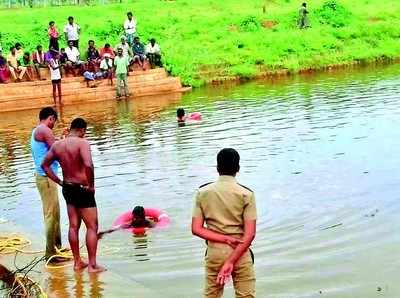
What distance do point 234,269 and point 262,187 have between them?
23.2 feet

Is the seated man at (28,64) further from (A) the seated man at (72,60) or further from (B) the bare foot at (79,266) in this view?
(B) the bare foot at (79,266)

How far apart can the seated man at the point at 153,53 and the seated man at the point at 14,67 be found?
603 centimetres

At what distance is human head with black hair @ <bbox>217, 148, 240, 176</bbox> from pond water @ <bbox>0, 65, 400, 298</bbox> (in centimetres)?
238

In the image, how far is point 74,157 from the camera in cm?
802

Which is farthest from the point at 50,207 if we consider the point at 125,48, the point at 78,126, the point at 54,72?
the point at 125,48

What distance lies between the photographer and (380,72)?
3334 cm

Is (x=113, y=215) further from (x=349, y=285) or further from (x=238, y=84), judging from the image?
(x=238, y=84)

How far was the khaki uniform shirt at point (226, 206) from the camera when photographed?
5707 millimetres

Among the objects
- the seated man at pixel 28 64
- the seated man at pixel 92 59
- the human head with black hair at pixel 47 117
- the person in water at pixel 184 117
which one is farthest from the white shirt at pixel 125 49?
the human head with black hair at pixel 47 117

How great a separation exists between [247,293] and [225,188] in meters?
0.93

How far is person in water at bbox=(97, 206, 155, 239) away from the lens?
10.5 metres

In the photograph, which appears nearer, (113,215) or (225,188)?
(225,188)

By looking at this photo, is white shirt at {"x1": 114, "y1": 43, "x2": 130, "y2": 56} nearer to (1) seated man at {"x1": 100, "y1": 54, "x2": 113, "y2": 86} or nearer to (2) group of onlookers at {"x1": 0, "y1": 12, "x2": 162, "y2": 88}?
(2) group of onlookers at {"x1": 0, "y1": 12, "x2": 162, "y2": 88}

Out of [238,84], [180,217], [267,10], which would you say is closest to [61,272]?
[180,217]
